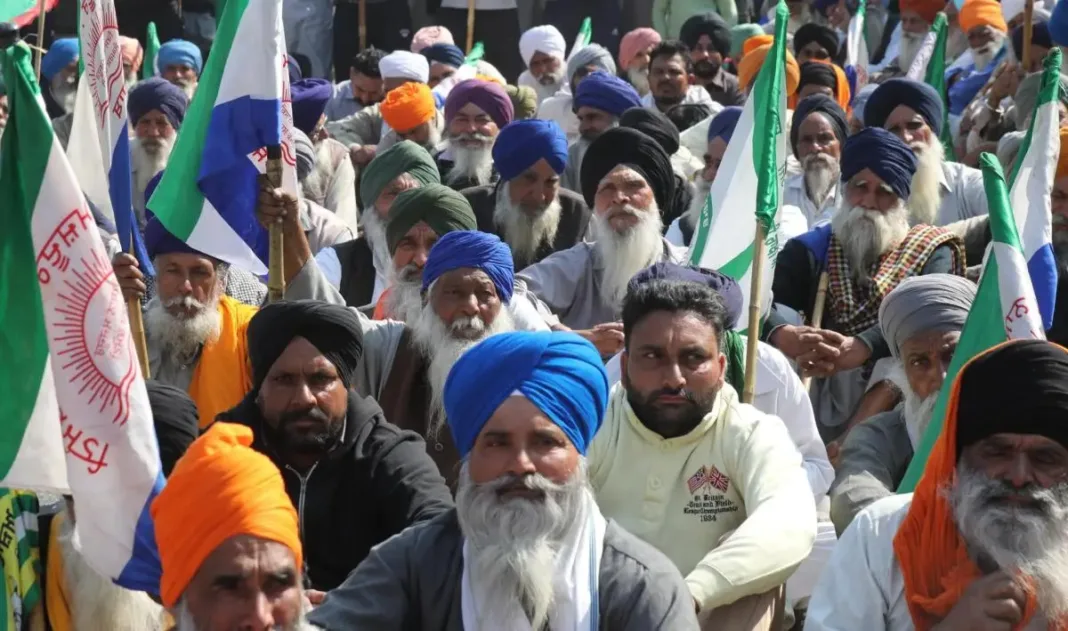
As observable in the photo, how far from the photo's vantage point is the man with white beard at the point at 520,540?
14.4 ft

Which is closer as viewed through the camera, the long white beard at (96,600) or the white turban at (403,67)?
the long white beard at (96,600)

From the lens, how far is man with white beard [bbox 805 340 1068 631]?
169 inches

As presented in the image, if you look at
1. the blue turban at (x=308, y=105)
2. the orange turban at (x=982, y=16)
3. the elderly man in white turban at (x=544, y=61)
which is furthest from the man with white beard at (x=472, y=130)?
the orange turban at (x=982, y=16)

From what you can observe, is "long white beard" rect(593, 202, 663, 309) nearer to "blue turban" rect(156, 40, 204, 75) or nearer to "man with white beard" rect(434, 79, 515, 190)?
"man with white beard" rect(434, 79, 515, 190)

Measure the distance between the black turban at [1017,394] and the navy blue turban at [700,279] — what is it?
1.32m

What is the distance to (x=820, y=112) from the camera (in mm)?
10344

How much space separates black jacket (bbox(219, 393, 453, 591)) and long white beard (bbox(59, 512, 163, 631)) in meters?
0.52

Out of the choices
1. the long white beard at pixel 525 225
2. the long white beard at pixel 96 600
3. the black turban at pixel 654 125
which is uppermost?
the black turban at pixel 654 125

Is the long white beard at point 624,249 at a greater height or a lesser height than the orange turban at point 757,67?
lesser

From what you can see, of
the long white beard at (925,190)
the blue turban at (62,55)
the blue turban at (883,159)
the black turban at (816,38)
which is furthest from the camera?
the black turban at (816,38)

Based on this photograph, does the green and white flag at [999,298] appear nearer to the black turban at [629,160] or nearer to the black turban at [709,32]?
the black turban at [629,160]

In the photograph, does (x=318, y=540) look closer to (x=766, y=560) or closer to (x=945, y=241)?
(x=766, y=560)

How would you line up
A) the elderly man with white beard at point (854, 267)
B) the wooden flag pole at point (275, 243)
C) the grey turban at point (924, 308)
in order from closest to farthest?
the grey turban at point (924, 308) < the wooden flag pole at point (275, 243) < the elderly man with white beard at point (854, 267)

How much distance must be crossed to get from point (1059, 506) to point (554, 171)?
17.4ft
